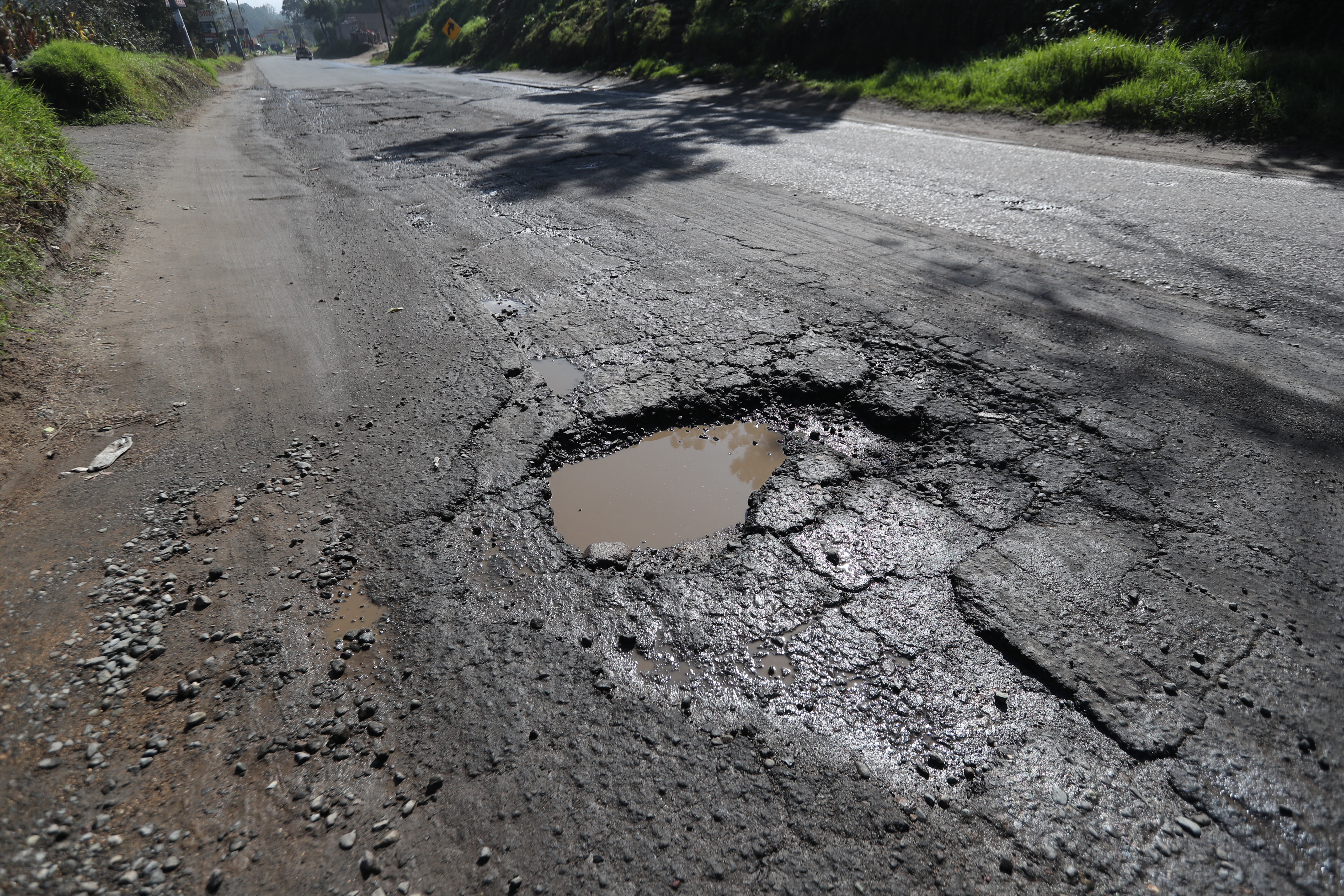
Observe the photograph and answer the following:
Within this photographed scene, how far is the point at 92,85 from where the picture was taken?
36.8 ft

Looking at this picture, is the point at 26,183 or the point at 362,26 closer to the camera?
the point at 26,183

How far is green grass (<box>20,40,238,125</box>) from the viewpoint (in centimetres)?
1086

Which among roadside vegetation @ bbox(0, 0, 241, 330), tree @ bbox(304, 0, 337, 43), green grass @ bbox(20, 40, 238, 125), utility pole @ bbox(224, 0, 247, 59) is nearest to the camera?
roadside vegetation @ bbox(0, 0, 241, 330)

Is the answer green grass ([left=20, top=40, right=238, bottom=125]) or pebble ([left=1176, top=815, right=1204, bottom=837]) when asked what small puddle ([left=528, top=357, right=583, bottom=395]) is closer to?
pebble ([left=1176, top=815, right=1204, bottom=837])

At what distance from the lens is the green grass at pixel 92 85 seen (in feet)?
35.6

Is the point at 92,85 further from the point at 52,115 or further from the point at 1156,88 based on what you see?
the point at 1156,88

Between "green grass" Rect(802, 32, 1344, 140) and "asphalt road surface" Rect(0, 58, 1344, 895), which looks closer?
"asphalt road surface" Rect(0, 58, 1344, 895)

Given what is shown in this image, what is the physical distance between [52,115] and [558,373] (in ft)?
29.0

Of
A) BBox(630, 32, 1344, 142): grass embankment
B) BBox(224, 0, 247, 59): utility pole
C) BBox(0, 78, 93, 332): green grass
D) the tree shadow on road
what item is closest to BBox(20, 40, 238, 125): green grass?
BBox(0, 78, 93, 332): green grass

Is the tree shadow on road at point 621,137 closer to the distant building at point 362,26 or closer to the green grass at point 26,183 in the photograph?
the green grass at point 26,183

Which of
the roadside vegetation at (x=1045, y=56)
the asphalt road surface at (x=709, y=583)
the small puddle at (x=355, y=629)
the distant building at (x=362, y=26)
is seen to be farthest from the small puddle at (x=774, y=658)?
the distant building at (x=362, y=26)

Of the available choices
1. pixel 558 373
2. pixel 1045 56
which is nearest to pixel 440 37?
pixel 1045 56

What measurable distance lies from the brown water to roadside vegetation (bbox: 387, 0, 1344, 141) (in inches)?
280

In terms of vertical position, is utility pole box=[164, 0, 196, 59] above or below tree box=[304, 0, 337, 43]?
below
